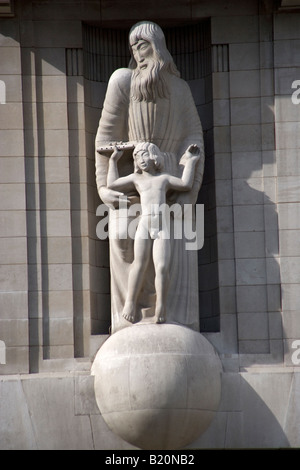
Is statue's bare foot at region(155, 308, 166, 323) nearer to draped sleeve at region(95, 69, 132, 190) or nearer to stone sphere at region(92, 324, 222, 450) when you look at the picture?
stone sphere at region(92, 324, 222, 450)

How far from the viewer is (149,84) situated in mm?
27219

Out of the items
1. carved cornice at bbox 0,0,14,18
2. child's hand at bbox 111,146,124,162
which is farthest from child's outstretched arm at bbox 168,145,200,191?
carved cornice at bbox 0,0,14,18

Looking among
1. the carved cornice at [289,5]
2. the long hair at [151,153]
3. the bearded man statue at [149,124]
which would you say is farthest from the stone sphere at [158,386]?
the carved cornice at [289,5]

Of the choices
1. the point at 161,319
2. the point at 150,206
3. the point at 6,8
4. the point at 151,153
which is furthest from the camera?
the point at 6,8

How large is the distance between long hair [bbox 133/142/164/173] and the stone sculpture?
21mm

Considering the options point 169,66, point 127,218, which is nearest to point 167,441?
point 127,218

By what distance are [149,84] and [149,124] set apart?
596mm

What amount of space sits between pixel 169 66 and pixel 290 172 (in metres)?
2.40

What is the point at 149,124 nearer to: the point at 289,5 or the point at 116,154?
the point at 116,154

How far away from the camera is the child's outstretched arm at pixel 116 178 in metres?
27.0

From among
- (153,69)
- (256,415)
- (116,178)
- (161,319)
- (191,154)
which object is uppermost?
(153,69)

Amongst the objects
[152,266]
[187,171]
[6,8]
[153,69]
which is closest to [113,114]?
[153,69]

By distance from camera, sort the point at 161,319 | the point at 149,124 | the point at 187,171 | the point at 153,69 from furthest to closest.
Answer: the point at 149,124, the point at 153,69, the point at 187,171, the point at 161,319

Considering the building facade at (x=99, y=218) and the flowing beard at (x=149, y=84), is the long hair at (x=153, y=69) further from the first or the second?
the building facade at (x=99, y=218)
